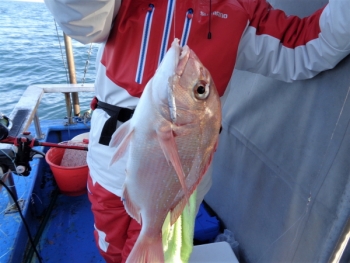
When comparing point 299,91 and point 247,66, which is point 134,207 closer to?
point 247,66

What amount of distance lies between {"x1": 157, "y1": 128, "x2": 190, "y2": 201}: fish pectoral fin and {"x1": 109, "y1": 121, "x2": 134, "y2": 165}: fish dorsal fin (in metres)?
0.13

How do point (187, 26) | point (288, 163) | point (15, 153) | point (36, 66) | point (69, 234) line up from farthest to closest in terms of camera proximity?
point (36, 66), point (69, 234), point (15, 153), point (288, 163), point (187, 26)

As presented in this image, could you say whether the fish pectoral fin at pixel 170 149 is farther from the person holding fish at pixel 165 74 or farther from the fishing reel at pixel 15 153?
the fishing reel at pixel 15 153

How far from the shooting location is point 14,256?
2260 mm

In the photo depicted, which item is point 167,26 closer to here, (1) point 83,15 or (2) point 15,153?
(1) point 83,15

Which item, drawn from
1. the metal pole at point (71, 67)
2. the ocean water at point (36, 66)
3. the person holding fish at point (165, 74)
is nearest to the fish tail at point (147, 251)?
the person holding fish at point (165, 74)

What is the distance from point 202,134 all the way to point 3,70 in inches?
428

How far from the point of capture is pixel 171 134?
109 cm

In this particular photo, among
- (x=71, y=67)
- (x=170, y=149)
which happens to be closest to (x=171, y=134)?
(x=170, y=149)

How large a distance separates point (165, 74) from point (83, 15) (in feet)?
1.80

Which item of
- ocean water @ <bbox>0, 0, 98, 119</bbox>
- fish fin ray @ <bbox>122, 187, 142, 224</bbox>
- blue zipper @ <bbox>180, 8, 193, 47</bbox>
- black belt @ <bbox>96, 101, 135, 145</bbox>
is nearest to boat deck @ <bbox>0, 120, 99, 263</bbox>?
black belt @ <bbox>96, 101, 135, 145</bbox>

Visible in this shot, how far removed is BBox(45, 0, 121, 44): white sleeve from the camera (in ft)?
4.33

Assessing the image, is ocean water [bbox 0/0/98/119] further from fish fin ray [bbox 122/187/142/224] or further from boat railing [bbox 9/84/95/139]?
fish fin ray [bbox 122/187/142/224]

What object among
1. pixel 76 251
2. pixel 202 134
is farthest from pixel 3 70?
pixel 202 134
